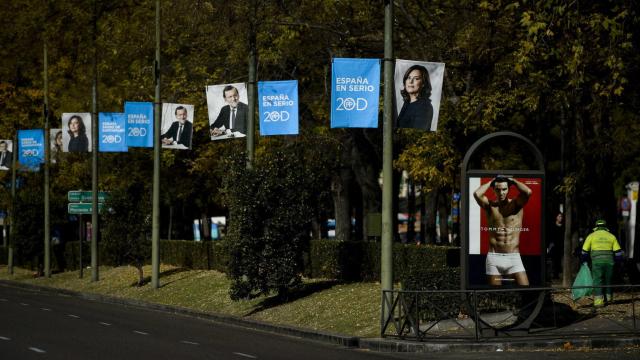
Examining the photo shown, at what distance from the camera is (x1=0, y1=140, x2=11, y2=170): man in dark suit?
5591cm

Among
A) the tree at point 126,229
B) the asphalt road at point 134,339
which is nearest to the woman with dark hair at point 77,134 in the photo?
the tree at point 126,229

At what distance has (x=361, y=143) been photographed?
46.2 metres

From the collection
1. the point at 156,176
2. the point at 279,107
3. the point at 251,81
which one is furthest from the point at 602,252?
the point at 156,176

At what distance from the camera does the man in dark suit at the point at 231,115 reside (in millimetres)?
33969

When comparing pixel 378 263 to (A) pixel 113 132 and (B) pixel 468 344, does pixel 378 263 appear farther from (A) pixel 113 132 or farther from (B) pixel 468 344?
(A) pixel 113 132

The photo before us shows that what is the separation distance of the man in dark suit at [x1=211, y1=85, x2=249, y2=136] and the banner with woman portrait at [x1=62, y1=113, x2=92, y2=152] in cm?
1314

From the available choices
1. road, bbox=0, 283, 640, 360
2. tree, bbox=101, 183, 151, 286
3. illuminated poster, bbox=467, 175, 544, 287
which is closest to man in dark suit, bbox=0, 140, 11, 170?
tree, bbox=101, 183, 151, 286

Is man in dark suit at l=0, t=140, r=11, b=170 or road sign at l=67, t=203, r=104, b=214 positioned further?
man in dark suit at l=0, t=140, r=11, b=170

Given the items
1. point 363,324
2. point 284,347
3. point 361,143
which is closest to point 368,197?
point 361,143

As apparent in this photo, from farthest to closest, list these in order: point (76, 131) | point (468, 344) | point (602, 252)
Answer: point (76, 131), point (602, 252), point (468, 344)

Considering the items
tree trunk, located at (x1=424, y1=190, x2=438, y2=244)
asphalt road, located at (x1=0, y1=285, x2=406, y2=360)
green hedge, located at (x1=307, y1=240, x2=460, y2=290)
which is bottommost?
asphalt road, located at (x1=0, y1=285, x2=406, y2=360)

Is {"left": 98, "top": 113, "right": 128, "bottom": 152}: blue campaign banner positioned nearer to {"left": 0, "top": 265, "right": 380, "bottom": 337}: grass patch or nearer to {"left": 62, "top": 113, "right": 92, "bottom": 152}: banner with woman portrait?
{"left": 62, "top": 113, "right": 92, "bottom": 152}: banner with woman portrait

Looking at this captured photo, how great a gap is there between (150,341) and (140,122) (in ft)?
55.7

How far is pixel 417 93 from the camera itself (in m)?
24.1
